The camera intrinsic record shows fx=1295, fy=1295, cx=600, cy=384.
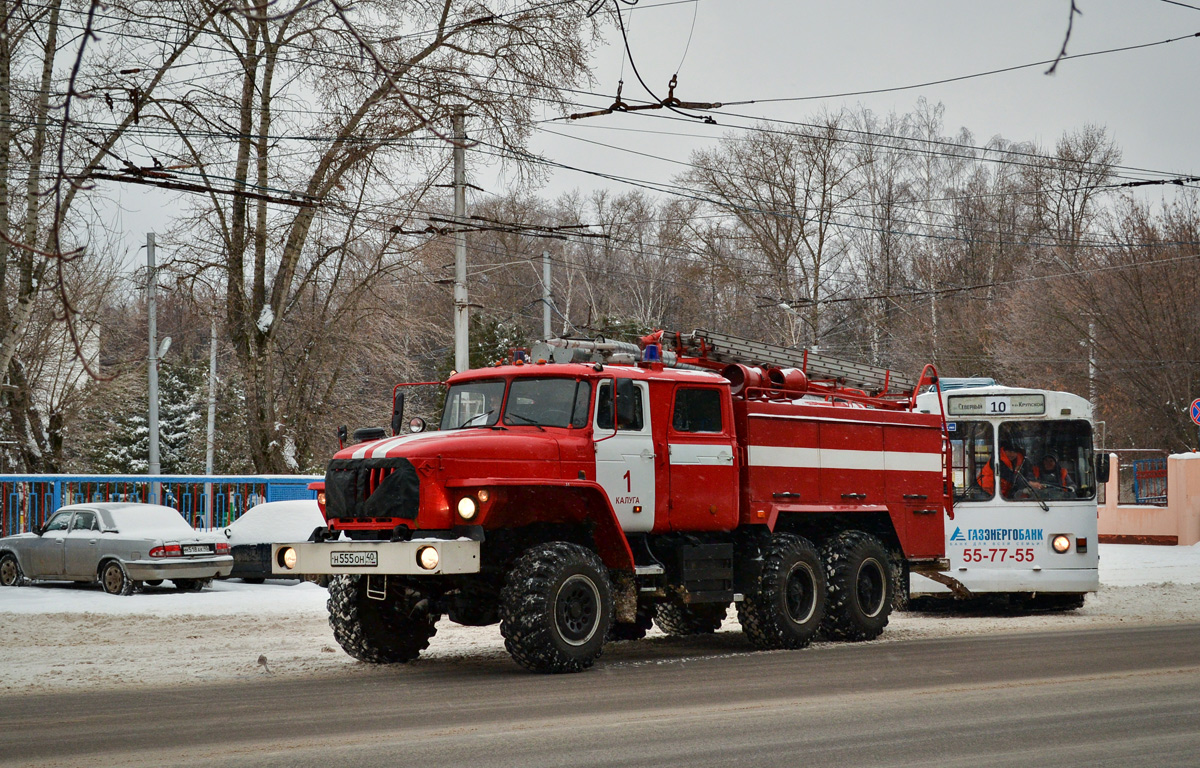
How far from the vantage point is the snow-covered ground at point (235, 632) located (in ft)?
39.9

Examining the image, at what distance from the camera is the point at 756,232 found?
48656 millimetres

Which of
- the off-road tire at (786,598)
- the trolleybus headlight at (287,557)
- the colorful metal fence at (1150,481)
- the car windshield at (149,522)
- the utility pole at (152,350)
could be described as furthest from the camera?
the colorful metal fence at (1150,481)

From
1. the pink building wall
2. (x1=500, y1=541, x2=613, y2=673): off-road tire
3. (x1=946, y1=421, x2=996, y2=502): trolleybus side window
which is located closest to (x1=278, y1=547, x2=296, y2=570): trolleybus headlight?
(x1=500, y1=541, x2=613, y2=673): off-road tire

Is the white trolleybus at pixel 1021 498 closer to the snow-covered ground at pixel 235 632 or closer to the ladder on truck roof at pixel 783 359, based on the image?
the snow-covered ground at pixel 235 632

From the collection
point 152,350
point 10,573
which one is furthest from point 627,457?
point 152,350

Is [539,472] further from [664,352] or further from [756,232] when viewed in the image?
[756,232]

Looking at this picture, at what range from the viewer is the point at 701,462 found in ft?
42.8

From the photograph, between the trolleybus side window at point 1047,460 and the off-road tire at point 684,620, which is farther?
the trolleybus side window at point 1047,460

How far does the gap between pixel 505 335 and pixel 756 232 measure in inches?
433

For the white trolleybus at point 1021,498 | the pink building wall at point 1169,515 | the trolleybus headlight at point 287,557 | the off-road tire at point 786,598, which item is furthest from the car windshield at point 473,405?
the pink building wall at point 1169,515

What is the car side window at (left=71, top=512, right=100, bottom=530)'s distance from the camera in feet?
68.7

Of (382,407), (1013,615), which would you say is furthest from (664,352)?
Result: (382,407)

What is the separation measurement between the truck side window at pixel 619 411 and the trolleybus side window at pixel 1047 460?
7.47m

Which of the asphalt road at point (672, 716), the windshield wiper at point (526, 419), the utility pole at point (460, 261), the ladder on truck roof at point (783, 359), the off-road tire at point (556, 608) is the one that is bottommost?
the asphalt road at point (672, 716)
